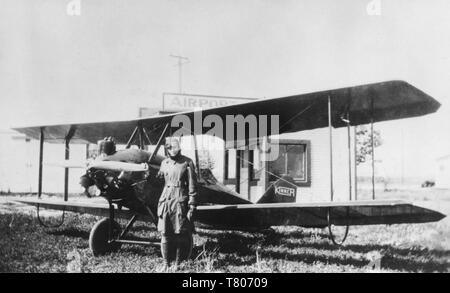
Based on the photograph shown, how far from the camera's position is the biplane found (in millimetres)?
5355

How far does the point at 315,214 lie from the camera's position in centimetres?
605

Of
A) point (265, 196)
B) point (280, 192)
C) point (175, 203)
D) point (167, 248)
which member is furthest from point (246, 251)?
point (175, 203)

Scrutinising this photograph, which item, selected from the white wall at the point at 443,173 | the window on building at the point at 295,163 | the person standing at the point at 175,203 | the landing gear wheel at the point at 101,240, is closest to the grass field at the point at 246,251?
the landing gear wheel at the point at 101,240

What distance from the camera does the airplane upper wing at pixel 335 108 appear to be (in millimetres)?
5211

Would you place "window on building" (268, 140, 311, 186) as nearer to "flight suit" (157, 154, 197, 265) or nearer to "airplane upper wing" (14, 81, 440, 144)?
Answer: "airplane upper wing" (14, 81, 440, 144)

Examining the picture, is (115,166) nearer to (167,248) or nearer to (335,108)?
(167,248)

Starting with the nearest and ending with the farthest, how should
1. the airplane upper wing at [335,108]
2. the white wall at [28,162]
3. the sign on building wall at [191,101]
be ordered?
1. the airplane upper wing at [335,108]
2. the sign on building wall at [191,101]
3. the white wall at [28,162]

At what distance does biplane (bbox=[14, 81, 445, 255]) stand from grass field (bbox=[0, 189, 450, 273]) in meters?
0.45

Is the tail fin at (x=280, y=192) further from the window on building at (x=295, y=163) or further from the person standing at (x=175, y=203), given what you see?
the window on building at (x=295, y=163)

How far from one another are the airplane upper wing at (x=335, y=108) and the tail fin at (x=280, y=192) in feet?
3.68

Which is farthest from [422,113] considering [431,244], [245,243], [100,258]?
[100,258]

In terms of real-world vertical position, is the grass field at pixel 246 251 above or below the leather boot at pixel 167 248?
below
